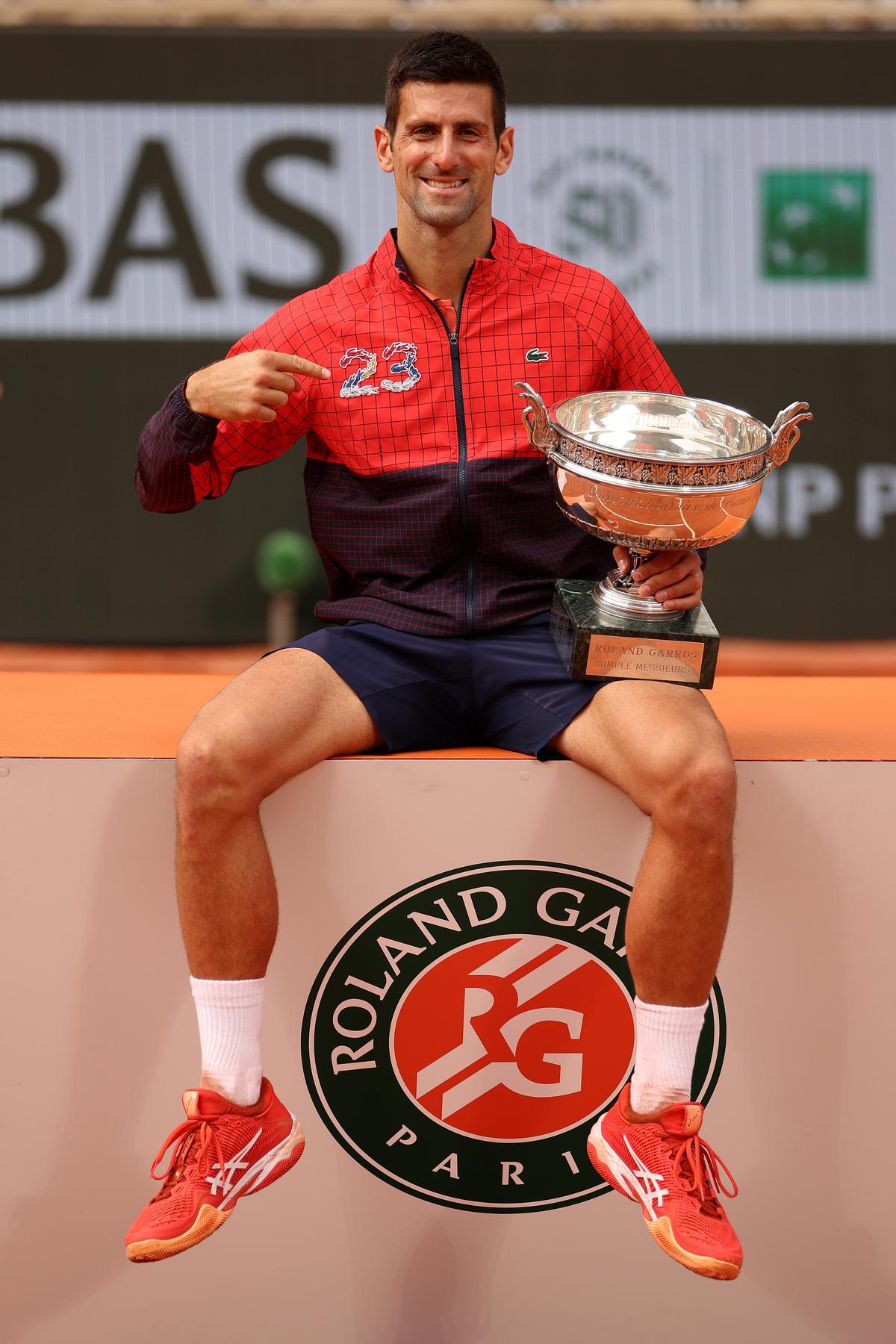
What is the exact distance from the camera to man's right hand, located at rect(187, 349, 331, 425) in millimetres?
1749

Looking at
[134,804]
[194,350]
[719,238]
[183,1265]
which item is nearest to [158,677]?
[134,804]

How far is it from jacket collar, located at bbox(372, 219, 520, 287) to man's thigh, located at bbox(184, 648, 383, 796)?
56 cm

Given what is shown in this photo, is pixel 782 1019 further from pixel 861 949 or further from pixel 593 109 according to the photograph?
pixel 593 109

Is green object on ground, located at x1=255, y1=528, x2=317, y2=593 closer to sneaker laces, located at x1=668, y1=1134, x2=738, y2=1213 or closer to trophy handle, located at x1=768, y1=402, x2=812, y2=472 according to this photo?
trophy handle, located at x1=768, y1=402, x2=812, y2=472

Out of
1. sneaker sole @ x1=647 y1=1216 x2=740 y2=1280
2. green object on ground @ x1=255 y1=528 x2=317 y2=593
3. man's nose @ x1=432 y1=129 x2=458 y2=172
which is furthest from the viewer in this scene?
green object on ground @ x1=255 y1=528 x2=317 y2=593

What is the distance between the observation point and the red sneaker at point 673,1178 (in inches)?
60.5

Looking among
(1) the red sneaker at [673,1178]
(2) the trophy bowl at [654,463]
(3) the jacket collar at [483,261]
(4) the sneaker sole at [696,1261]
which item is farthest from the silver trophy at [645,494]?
(4) the sneaker sole at [696,1261]

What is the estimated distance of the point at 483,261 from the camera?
196 centimetres

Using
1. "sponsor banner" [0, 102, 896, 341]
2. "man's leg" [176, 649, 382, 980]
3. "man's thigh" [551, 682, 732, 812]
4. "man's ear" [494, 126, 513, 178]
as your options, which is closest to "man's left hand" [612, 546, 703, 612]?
"man's thigh" [551, 682, 732, 812]

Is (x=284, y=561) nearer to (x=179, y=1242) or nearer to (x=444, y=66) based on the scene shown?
(x=444, y=66)

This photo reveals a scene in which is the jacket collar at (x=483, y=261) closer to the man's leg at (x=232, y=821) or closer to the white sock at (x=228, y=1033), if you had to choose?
the man's leg at (x=232, y=821)

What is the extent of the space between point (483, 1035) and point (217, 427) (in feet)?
2.85

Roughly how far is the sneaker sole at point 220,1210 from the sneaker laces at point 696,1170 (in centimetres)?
45

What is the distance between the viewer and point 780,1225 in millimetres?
1851
